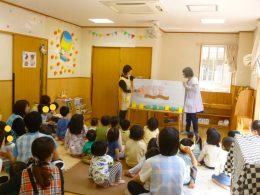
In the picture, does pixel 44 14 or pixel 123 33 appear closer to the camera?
pixel 44 14

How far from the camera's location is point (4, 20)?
4.34 meters

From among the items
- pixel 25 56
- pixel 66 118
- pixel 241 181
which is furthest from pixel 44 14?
pixel 241 181

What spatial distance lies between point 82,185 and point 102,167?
392 mm

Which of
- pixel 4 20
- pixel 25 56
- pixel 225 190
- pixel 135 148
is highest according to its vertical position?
pixel 4 20

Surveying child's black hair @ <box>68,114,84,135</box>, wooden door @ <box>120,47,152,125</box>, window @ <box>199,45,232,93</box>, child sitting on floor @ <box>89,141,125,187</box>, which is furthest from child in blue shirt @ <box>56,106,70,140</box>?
window @ <box>199,45,232,93</box>

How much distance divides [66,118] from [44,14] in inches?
88.4

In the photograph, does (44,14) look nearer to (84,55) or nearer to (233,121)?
(84,55)

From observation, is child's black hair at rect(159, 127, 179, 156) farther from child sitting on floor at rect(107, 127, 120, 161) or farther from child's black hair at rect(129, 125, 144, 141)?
child sitting on floor at rect(107, 127, 120, 161)

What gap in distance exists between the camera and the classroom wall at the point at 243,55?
5992 millimetres

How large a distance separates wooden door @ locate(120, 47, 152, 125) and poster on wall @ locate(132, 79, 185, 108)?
82 cm

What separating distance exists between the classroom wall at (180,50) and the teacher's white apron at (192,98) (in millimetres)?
1534

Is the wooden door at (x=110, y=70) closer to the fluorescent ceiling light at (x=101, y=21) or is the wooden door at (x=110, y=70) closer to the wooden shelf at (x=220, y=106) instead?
the fluorescent ceiling light at (x=101, y=21)

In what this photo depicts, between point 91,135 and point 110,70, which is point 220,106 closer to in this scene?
point 110,70

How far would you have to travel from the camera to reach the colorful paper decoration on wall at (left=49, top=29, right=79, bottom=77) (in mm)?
5730
